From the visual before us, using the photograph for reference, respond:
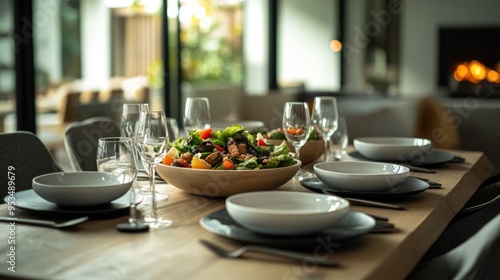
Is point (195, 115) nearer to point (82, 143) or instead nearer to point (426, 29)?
point (82, 143)

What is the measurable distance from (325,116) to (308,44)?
6.55m

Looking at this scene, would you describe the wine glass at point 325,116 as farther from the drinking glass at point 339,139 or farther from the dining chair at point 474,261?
the dining chair at point 474,261

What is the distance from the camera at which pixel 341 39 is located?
920cm

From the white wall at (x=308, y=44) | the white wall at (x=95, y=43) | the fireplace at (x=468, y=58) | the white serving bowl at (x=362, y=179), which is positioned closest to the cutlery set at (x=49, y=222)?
the white serving bowl at (x=362, y=179)

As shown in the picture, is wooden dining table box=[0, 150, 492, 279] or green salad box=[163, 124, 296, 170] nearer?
wooden dining table box=[0, 150, 492, 279]

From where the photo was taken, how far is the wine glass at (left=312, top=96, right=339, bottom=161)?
2.08 meters

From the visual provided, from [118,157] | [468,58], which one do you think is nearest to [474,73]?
[468,58]

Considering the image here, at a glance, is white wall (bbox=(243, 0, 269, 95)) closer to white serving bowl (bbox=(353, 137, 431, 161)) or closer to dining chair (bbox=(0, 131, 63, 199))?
white serving bowl (bbox=(353, 137, 431, 161))

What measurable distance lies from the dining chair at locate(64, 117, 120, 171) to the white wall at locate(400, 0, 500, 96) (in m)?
6.80

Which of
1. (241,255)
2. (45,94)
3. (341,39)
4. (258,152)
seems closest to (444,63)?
(341,39)

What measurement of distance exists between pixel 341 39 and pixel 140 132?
26.1ft

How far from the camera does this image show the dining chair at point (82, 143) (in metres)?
2.35

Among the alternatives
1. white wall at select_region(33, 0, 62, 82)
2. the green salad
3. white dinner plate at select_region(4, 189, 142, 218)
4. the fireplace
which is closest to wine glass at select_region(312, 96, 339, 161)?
the green salad

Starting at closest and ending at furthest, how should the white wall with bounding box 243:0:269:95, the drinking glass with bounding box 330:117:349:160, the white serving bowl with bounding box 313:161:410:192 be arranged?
the white serving bowl with bounding box 313:161:410:192
the drinking glass with bounding box 330:117:349:160
the white wall with bounding box 243:0:269:95
